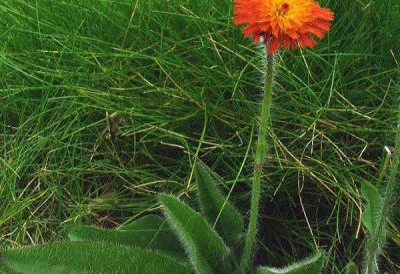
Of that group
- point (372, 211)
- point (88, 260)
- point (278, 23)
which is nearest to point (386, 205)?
point (372, 211)

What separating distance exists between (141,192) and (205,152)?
0.15m

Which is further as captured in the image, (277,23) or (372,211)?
(372,211)

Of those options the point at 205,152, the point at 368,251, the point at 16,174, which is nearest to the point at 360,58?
the point at 205,152

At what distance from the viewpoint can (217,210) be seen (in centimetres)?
138

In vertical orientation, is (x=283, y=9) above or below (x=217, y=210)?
above

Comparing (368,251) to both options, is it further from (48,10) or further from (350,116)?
(48,10)

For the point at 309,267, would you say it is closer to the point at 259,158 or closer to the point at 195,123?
the point at 259,158

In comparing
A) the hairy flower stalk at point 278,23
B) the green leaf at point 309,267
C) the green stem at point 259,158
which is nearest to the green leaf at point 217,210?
the green stem at point 259,158

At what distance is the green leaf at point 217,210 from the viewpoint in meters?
1.34

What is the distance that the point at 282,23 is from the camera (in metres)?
0.96

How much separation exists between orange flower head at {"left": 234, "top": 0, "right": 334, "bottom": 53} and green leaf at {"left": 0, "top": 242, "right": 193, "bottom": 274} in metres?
0.45

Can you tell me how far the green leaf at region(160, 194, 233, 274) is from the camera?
1254 mm

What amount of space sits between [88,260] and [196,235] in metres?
0.19

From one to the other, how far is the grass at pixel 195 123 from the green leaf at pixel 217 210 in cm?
8
